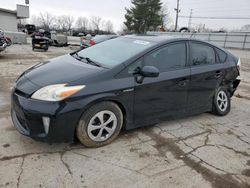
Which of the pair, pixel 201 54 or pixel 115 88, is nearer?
pixel 115 88

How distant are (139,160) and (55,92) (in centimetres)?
130

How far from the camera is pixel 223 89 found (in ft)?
14.7

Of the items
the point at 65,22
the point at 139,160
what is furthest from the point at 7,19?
the point at 65,22

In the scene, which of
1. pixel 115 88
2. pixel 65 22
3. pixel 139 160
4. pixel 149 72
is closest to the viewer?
pixel 139 160

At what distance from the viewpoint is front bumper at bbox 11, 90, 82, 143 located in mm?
2611

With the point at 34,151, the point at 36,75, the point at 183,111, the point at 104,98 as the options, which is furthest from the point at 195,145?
the point at 36,75

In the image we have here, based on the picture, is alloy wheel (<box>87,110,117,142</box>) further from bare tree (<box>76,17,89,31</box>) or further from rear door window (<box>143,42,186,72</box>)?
bare tree (<box>76,17,89,31</box>)

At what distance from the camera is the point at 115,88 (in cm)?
297

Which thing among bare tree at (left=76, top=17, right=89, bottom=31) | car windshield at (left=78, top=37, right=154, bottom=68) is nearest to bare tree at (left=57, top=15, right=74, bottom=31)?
bare tree at (left=76, top=17, right=89, bottom=31)

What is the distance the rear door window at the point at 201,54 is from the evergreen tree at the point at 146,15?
133 feet

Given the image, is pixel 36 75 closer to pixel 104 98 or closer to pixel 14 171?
pixel 104 98

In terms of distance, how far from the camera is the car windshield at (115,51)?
3.30 m

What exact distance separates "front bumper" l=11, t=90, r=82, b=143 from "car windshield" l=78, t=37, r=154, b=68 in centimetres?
87

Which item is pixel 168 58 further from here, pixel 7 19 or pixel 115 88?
pixel 7 19
